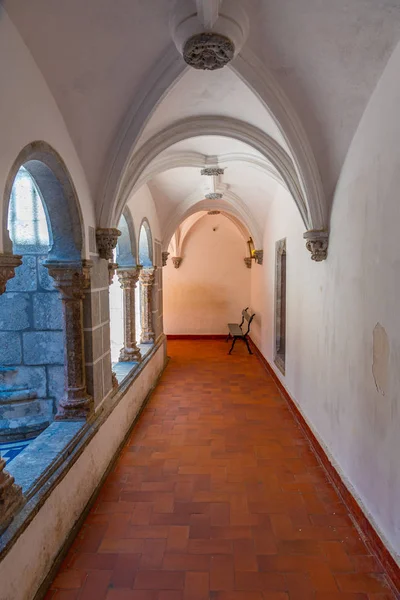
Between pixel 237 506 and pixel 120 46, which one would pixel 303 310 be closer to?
pixel 237 506

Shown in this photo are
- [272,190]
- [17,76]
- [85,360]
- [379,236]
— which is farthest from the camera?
[272,190]

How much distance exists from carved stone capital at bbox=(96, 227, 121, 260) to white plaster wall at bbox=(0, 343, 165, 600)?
56.4 inches

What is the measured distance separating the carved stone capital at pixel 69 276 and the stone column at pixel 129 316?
79.9 inches

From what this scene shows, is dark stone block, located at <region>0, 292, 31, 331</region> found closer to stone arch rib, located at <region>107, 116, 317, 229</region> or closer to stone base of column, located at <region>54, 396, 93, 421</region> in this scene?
stone base of column, located at <region>54, 396, 93, 421</region>

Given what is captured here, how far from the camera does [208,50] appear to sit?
1980 millimetres

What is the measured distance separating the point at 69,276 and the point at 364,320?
206 centimetres

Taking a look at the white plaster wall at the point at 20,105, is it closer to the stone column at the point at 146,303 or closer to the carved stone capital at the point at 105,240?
the carved stone capital at the point at 105,240

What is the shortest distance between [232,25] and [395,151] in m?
1.08

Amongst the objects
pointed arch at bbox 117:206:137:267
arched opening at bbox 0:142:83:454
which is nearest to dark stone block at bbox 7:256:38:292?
arched opening at bbox 0:142:83:454

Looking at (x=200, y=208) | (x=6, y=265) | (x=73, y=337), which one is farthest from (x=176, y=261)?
(x=6, y=265)

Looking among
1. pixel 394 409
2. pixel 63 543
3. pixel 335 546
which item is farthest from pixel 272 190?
pixel 63 543

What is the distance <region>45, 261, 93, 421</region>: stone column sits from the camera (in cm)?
271

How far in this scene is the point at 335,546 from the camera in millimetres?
2209

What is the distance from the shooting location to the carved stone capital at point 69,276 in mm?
2695
